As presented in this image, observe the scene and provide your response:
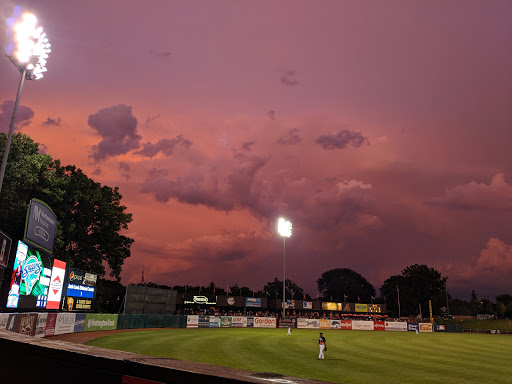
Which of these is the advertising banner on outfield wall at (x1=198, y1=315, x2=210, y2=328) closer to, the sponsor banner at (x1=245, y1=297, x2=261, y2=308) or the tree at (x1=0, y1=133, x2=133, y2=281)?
the tree at (x1=0, y1=133, x2=133, y2=281)

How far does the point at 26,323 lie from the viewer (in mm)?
22750

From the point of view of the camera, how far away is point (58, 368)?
11.6 feet

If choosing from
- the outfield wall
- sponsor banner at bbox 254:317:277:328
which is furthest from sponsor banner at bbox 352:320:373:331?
sponsor banner at bbox 254:317:277:328

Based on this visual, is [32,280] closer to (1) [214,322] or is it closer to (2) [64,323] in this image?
(2) [64,323]

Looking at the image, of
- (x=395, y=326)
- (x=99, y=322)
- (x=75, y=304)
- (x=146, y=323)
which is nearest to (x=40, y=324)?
(x=75, y=304)

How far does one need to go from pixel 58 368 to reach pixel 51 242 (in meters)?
30.0

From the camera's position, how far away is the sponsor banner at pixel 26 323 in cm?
2100

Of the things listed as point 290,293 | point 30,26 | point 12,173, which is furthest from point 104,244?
point 290,293

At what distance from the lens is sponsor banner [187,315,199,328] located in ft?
171

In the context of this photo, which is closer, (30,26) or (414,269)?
(30,26)

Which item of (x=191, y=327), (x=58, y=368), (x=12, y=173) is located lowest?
(x=191, y=327)

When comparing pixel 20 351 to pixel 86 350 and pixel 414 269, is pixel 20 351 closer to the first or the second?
pixel 86 350

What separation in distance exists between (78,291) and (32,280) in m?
8.52

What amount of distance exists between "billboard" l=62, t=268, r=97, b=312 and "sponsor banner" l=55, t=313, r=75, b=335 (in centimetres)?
66
